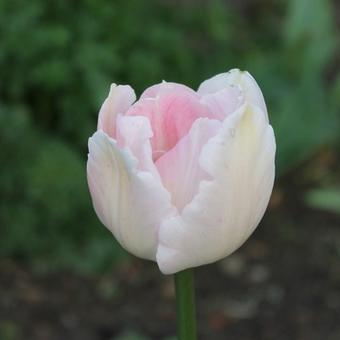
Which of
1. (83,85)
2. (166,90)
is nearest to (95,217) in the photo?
(83,85)

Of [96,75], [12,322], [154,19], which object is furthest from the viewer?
[154,19]

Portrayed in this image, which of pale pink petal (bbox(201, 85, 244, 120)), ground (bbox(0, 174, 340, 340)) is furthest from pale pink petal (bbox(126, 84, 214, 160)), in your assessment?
ground (bbox(0, 174, 340, 340))

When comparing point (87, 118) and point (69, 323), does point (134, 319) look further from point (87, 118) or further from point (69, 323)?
point (87, 118)

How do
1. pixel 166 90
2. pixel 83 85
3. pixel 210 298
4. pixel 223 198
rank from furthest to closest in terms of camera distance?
1. pixel 83 85
2. pixel 210 298
3. pixel 166 90
4. pixel 223 198

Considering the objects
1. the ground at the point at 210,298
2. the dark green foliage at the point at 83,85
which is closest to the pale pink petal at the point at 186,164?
the ground at the point at 210,298

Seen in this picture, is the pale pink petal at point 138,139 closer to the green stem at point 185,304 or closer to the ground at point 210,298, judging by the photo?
the green stem at point 185,304

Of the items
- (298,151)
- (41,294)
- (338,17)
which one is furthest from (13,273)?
(338,17)

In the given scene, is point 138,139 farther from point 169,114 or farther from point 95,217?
point 95,217
